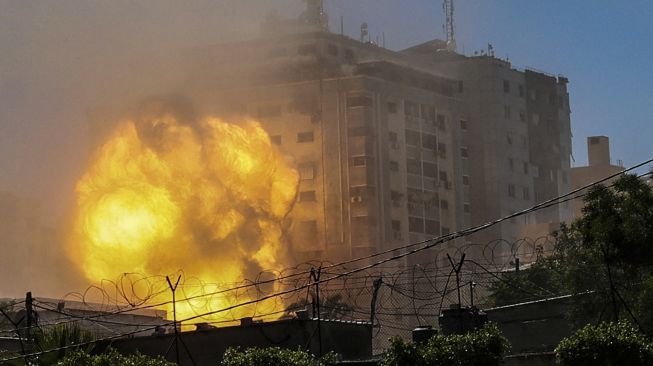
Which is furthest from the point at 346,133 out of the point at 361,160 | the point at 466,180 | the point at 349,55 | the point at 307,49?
the point at 466,180

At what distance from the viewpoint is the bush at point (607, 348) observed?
1615 inches

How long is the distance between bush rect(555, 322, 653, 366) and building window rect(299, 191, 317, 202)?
388 ft

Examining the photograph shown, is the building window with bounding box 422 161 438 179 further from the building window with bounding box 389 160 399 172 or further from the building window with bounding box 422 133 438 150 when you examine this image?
the building window with bounding box 389 160 399 172

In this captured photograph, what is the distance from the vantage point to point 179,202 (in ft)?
384

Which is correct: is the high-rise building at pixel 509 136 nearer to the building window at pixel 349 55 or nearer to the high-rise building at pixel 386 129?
the high-rise building at pixel 386 129

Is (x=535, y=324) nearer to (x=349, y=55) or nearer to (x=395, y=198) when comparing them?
(x=395, y=198)

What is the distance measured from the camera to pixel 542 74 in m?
189

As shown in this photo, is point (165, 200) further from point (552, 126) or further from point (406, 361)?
point (552, 126)

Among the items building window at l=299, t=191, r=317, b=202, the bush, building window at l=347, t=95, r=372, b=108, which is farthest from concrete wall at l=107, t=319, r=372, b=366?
building window at l=347, t=95, r=372, b=108

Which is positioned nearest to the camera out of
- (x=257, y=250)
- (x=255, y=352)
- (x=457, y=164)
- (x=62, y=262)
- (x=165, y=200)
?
(x=255, y=352)

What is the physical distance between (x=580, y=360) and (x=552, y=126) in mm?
A: 151272

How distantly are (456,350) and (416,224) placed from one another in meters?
123

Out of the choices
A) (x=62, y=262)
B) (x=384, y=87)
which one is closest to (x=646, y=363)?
(x=62, y=262)

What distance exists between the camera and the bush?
41.0 m
